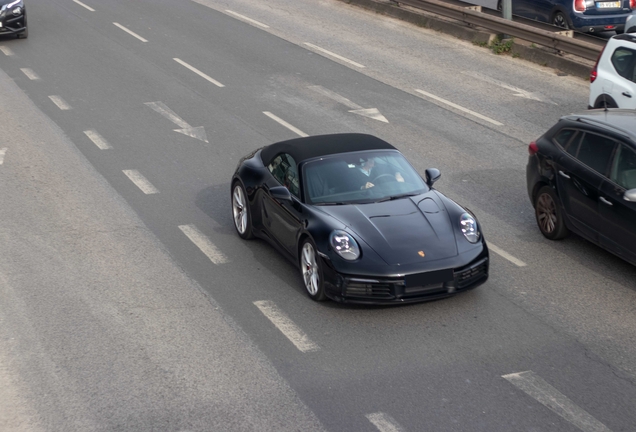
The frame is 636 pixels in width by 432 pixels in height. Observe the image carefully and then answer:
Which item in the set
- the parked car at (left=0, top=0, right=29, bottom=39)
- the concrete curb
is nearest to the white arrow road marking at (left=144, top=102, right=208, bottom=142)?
the parked car at (left=0, top=0, right=29, bottom=39)

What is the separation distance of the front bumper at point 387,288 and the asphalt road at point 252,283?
0.76 feet

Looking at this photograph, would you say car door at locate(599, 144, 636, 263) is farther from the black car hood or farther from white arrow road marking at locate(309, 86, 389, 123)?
white arrow road marking at locate(309, 86, 389, 123)

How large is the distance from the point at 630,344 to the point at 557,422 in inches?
64.0

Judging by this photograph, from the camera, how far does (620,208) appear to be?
883cm

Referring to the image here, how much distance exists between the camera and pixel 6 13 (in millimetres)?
21172

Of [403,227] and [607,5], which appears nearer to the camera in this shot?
[403,227]

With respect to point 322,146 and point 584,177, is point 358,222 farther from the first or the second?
point 584,177

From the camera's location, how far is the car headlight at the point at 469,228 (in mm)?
8539

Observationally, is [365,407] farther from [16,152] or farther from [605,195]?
[16,152]

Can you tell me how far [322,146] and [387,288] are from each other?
2338 millimetres

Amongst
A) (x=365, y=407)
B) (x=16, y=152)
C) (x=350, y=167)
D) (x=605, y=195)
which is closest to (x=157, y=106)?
(x=16, y=152)

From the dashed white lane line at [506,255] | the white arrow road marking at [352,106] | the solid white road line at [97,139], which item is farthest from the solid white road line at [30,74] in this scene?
the dashed white lane line at [506,255]

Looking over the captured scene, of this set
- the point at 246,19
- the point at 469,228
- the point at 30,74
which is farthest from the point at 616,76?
the point at 246,19

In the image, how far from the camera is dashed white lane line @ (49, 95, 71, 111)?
16156mm
